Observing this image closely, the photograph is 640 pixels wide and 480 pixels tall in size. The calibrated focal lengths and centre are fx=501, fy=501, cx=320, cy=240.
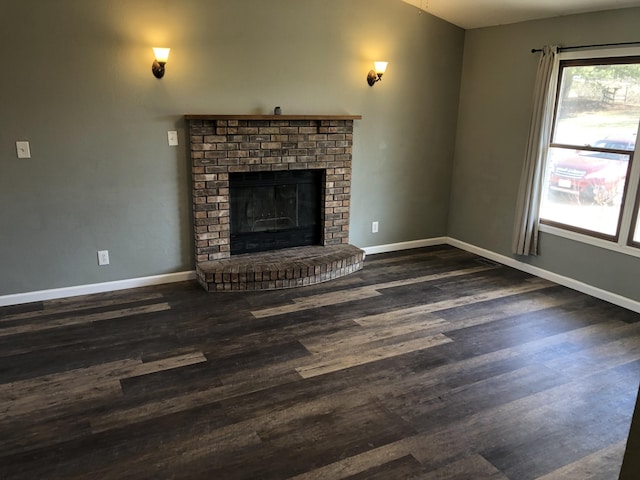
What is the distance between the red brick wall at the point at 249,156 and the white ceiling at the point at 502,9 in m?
1.49

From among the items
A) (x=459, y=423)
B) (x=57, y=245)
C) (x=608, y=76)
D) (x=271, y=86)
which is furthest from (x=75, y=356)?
(x=608, y=76)

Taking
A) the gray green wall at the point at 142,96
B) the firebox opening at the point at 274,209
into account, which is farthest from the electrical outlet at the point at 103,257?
the firebox opening at the point at 274,209

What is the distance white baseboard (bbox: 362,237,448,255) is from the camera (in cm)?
570

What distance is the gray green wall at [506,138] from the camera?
4332mm

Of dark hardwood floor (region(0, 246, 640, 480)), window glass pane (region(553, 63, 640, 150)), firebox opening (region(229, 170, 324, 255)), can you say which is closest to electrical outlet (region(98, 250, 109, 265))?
dark hardwood floor (region(0, 246, 640, 480))

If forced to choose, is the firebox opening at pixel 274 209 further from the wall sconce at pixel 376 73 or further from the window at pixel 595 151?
the window at pixel 595 151

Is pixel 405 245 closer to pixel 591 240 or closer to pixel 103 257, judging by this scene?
pixel 591 240

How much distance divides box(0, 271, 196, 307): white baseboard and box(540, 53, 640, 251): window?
3619 mm

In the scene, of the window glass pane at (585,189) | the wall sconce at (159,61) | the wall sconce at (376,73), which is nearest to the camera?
the wall sconce at (159,61)

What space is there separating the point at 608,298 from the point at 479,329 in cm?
145

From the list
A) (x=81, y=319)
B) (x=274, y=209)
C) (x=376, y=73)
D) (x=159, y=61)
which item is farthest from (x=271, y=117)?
(x=81, y=319)

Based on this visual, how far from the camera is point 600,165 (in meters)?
4.44

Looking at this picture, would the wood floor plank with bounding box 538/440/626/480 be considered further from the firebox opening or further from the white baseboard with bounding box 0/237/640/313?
the firebox opening

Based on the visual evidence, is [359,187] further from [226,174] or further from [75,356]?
[75,356]
